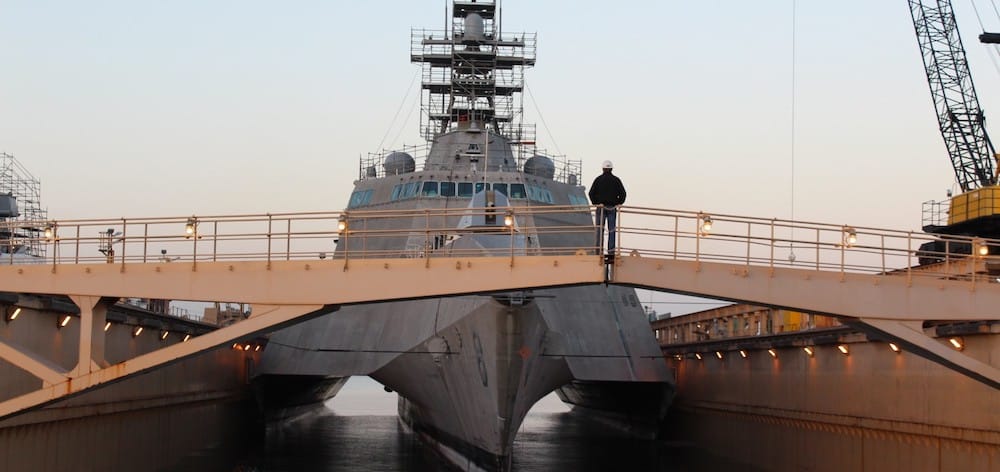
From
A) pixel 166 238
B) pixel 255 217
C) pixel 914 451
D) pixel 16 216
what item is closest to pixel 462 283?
pixel 255 217

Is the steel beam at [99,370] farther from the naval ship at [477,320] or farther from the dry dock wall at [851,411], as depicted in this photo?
the dry dock wall at [851,411]

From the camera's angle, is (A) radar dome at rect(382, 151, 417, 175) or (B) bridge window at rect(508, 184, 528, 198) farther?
(A) radar dome at rect(382, 151, 417, 175)

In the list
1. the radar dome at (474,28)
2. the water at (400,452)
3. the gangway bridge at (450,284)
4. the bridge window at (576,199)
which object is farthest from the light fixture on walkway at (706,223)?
the radar dome at (474,28)

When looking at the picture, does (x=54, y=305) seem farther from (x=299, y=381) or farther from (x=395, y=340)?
(x=299, y=381)

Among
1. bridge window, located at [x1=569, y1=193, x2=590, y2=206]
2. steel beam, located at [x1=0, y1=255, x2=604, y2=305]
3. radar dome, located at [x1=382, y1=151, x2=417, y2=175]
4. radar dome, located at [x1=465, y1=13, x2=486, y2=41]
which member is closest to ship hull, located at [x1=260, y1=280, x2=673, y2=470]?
bridge window, located at [x1=569, y1=193, x2=590, y2=206]

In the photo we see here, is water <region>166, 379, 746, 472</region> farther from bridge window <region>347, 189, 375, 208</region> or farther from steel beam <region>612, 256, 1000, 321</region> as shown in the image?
steel beam <region>612, 256, 1000, 321</region>

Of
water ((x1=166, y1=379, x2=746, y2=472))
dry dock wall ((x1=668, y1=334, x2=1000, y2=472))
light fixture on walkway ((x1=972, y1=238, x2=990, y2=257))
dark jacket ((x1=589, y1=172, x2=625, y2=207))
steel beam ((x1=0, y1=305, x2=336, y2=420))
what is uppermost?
dark jacket ((x1=589, y1=172, x2=625, y2=207))

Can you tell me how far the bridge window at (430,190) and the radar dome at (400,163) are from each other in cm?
367

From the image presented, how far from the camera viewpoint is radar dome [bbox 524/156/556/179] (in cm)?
4641

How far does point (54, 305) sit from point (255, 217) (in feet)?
20.9

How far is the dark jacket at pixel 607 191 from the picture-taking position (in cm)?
2073

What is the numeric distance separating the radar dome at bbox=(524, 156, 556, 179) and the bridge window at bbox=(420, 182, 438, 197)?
587 cm

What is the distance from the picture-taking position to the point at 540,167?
46406 millimetres

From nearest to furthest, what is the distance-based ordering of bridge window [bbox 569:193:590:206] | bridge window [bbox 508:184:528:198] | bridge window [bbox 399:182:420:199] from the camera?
bridge window [bbox 399:182:420:199] < bridge window [bbox 508:184:528:198] < bridge window [bbox 569:193:590:206]
